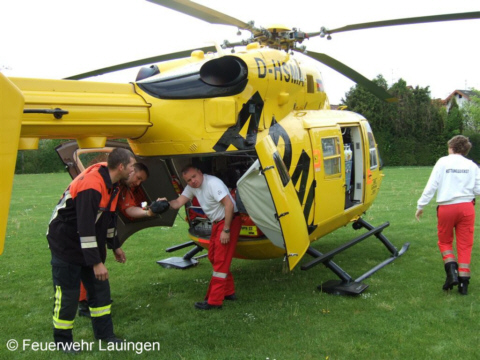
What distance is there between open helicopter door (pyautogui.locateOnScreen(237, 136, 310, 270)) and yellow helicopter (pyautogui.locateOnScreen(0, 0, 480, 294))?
0.5 inches

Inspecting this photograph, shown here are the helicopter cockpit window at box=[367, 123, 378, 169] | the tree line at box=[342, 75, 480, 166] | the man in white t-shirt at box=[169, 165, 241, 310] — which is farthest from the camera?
the tree line at box=[342, 75, 480, 166]

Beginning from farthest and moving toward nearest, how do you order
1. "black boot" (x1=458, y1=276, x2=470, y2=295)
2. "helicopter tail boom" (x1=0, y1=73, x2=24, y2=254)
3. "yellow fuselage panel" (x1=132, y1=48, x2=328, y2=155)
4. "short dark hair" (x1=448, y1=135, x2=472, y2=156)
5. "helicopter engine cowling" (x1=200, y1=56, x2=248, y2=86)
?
"short dark hair" (x1=448, y1=135, x2=472, y2=156) → "black boot" (x1=458, y1=276, x2=470, y2=295) → "helicopter engine cowling" (x1=200, y1=56, x2=248, y2=86) → "yellow fuselage panel" (x1=132, y1=48, x2=328, y2=155) → "helicopter tail boom" (x1=0, y1=73, x2=24, y2=254)

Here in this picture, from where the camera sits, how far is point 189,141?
477 centimetres

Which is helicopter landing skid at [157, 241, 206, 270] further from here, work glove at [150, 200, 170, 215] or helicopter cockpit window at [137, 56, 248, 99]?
helicopter cockpit window at [137, 56, 248, 99]

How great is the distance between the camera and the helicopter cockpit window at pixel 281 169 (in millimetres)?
4711

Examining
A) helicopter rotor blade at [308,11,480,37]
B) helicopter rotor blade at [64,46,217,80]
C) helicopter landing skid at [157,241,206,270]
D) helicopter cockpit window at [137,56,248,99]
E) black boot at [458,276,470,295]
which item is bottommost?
helicopter landing skid at [157,241,206,270]

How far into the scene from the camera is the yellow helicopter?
394 centimetres

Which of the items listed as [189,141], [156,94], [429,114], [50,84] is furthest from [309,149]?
[429,114]

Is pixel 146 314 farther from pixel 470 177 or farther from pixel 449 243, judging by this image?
pixel 470 177

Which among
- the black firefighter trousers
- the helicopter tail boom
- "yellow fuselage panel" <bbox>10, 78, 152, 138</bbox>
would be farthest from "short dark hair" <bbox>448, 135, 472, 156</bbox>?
the helicopter tail boom

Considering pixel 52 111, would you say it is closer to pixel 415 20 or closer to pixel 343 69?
pixel 415 20

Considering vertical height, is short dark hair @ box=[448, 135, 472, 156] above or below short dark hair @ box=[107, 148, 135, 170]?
below

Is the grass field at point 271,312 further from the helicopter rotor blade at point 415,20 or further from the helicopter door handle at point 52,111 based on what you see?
the helicopter rotor blade at point 415,20

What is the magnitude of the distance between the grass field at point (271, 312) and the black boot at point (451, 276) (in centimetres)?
12
